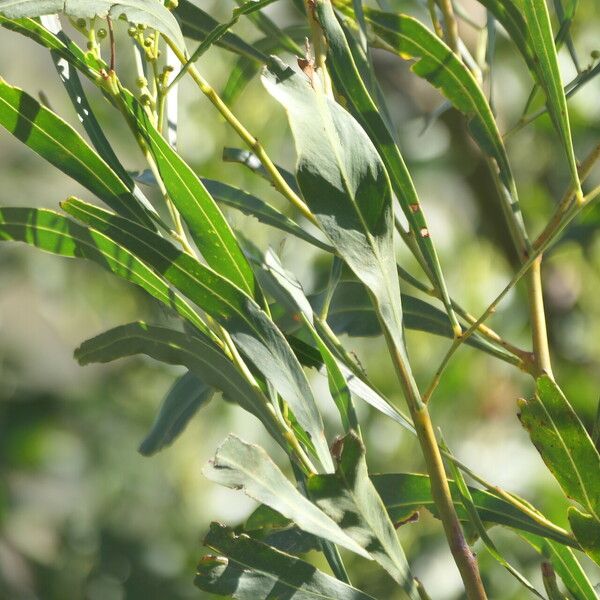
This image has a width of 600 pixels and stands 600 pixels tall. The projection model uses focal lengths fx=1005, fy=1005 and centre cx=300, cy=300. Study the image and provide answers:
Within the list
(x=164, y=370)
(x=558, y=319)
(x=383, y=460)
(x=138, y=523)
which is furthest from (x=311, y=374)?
(x=558, y=319)

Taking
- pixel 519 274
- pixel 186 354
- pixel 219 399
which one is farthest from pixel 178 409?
pixel 219 399

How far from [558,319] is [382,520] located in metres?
1.36

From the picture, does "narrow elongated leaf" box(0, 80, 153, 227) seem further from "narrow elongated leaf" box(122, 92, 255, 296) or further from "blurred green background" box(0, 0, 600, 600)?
"blurred green background" box(0, 0, 600, 600)

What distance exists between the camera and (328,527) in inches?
13.6

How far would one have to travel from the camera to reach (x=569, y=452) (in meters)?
0.38

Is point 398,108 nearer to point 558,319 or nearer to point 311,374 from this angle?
point 558,319

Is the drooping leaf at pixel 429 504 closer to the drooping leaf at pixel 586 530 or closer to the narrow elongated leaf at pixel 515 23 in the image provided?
the drooping leaf at pixel 586 530

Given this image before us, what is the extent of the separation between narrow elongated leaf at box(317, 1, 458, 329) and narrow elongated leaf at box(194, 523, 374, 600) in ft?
0.38

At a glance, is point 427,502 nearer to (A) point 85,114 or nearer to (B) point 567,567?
(B) point 567,567

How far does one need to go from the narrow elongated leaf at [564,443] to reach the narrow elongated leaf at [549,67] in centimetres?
8

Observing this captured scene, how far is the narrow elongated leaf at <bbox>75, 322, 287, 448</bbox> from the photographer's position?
1.35ft

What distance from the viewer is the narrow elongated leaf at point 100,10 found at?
34 cm

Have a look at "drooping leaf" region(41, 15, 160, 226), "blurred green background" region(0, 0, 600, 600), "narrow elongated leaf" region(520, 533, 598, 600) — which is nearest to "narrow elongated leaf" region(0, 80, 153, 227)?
"drooping leaf" region(41, 15, 160, 226)

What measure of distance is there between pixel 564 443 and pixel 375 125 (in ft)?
0.48
